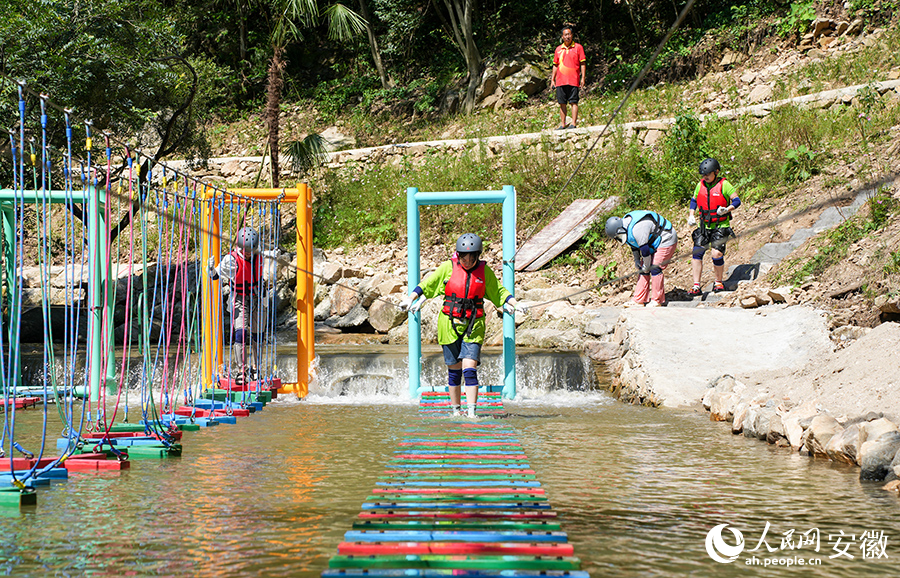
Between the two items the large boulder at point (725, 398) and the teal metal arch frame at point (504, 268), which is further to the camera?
the teal metal arch frame at point (504, 268)

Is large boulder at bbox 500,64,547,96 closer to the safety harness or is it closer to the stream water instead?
the safety harness

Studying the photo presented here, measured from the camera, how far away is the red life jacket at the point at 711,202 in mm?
11688

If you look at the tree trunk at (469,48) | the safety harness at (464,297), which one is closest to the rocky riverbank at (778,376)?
the safety harness at (464,297)

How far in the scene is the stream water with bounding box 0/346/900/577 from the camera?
3.64 m

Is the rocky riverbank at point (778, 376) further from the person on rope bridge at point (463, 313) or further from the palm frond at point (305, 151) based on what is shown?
the palm frond at point (305, 151)

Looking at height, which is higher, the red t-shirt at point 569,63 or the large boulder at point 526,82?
the large boulder at point 526,82

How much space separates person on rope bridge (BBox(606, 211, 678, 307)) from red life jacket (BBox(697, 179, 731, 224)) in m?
0.59

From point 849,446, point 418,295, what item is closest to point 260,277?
point 418,295

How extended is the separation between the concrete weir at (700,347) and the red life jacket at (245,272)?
4229mm

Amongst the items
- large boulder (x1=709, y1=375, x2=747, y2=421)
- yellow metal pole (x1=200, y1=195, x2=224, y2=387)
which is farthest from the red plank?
yellow metal pole (x1=200, y1=195, x2=224, y2=387)

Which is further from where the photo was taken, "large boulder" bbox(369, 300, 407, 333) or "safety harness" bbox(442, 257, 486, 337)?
"large boulder" bbox(369, 300, 407, 333)

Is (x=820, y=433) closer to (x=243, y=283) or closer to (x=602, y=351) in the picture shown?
(x=602, y=351)

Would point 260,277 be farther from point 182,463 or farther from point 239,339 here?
point 182,463

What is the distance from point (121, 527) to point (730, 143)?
45.9 ft
